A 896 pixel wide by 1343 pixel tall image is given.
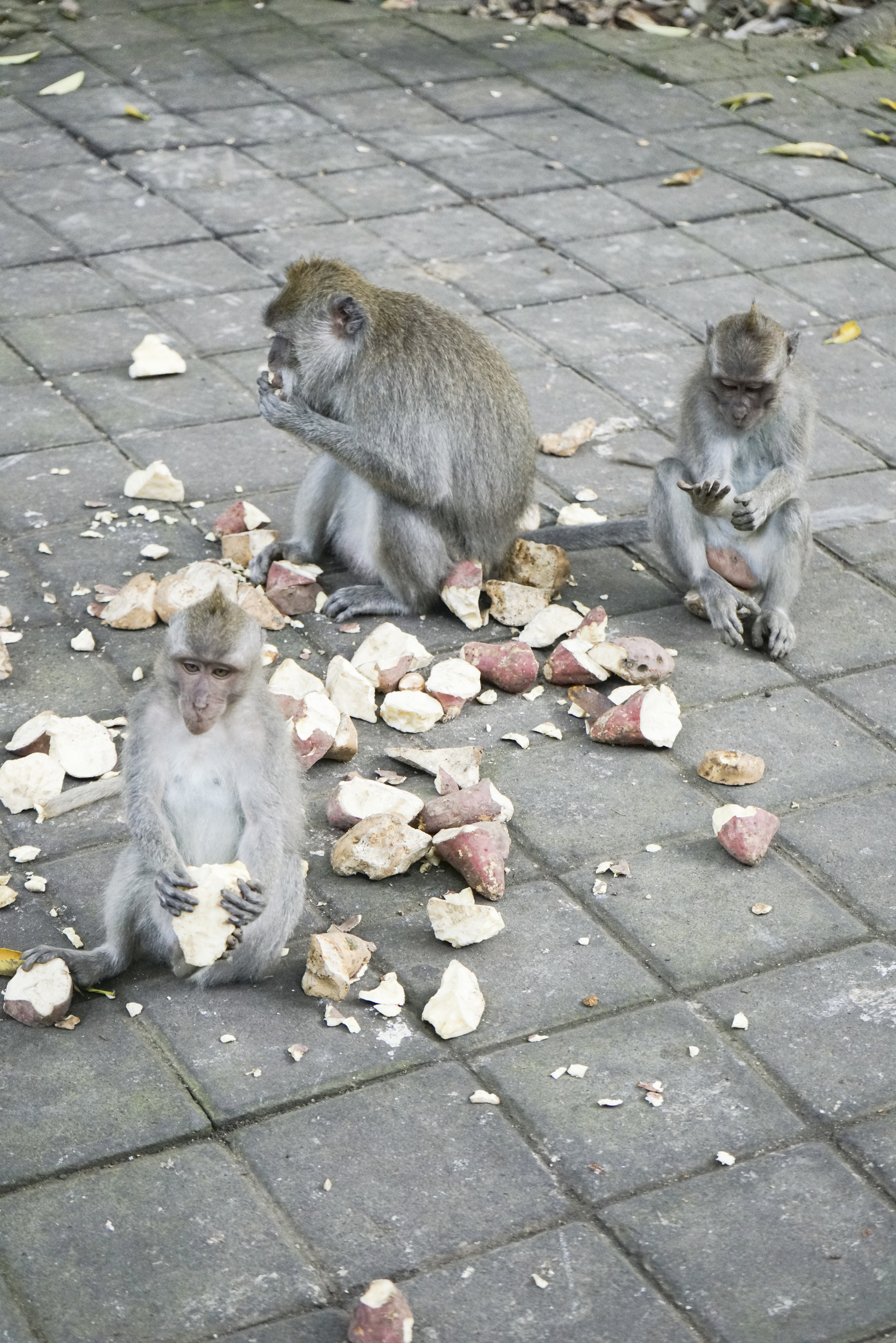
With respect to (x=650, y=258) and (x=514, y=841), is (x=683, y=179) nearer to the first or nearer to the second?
(x=650, y=258)

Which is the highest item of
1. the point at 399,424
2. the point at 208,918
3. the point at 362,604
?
the point at 399,424

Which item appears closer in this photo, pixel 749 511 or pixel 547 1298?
pixel 547 1298

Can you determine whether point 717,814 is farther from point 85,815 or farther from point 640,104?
point 640,104

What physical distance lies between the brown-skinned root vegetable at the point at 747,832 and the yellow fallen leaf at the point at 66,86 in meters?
7.91

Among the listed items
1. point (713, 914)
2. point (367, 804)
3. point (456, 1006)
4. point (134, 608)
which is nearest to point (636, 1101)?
point (456, 1006)

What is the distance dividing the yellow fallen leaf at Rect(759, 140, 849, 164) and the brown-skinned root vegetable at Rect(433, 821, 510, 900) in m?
7.10

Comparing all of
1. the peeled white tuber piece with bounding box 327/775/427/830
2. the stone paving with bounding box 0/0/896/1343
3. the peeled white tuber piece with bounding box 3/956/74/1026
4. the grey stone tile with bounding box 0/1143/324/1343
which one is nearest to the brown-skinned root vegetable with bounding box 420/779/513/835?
the peeled white tuber piece with bounding box 327/775/427/830

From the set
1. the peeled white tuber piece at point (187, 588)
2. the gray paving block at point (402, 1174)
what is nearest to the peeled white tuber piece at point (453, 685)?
the peeled white tuber piece at point (187, 588)

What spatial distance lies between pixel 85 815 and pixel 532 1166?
6.25 feet

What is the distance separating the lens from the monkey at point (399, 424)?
6.06 metres

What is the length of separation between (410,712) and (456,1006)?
1.50 meters

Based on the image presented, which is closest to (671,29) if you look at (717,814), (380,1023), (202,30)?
(202,30)

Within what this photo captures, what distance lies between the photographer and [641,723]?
18.0 feet

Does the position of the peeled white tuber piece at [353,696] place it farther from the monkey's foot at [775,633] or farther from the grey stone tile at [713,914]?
the monkey's foot at [775,633]
